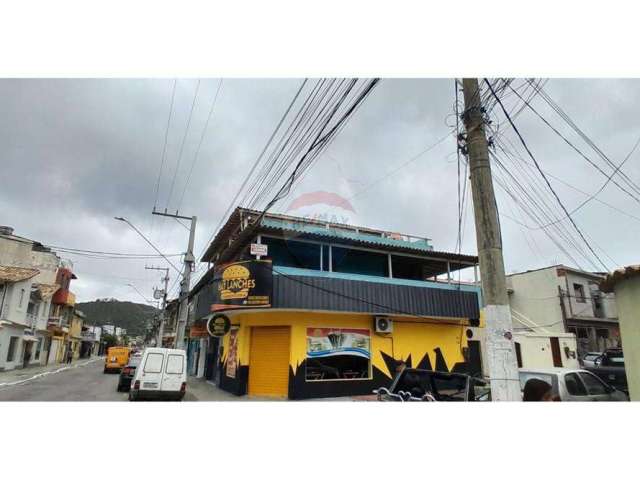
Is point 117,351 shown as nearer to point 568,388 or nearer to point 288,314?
point 288,314

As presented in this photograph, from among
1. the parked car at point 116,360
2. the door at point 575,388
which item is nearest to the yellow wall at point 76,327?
the parked car at point 116,360

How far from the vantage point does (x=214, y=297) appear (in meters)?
14.9

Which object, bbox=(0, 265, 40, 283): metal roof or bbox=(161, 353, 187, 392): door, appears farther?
bbox=(0, 265, 40, 283): metal roof

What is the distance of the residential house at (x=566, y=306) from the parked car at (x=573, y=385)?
54.3ft

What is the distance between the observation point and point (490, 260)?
18.3 ft

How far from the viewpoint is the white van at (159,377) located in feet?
40.4

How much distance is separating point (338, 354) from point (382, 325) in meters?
2.01

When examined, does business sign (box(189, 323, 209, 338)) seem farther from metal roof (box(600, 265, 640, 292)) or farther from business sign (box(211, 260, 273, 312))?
metal roof (box(600, 265, 640, 292))

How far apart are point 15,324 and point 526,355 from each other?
106 ft

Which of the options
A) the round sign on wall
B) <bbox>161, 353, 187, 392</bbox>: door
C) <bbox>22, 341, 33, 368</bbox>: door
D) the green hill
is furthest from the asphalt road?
the green hill

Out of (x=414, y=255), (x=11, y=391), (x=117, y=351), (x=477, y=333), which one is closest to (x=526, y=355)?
(x=477, y=333)

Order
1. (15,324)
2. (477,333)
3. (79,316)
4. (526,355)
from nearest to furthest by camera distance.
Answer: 1. (477,333)
2. (526,355)
3. (15,324)
4. (79,316)

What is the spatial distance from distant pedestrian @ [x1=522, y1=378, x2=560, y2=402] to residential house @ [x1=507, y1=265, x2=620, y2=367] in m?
17.5

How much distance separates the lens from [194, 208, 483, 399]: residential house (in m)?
12.8
